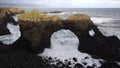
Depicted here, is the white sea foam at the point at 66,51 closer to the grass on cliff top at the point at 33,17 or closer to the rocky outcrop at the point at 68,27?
the rocky outcrop at the point at 68,27

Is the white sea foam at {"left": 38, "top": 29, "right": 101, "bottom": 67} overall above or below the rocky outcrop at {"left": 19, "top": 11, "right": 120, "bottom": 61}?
below

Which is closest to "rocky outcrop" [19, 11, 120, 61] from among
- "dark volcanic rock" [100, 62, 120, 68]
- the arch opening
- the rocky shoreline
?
the rocky shoreline

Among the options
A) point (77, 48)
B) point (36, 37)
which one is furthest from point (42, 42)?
point (77, 48)

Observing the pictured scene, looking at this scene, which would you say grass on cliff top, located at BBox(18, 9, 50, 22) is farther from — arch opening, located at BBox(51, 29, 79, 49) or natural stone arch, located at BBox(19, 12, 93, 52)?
arch opening, located at BBox(51, 29, 79, 49)

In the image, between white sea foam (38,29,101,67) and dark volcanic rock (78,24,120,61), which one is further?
dark volcanic rock (78,24,120,61)

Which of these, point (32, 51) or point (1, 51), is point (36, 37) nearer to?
point (32, 51)

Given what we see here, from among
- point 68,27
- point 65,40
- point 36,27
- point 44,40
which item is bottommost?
point 65,40

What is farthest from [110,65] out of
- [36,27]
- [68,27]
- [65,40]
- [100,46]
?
[65,40]

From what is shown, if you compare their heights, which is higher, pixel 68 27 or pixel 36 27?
pixel 36 27

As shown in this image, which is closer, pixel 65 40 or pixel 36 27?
pixel 36 27

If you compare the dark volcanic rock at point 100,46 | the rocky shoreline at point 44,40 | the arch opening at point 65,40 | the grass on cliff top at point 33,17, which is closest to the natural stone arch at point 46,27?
the rocky shoreline at point 44,40

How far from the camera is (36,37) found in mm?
24203

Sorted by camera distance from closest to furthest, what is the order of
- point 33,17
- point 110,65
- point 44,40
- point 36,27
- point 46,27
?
point 110,65 < point 36,27 < point 33,17 < point 46,27 < point 44,40

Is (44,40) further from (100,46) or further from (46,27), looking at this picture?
(100,46)
